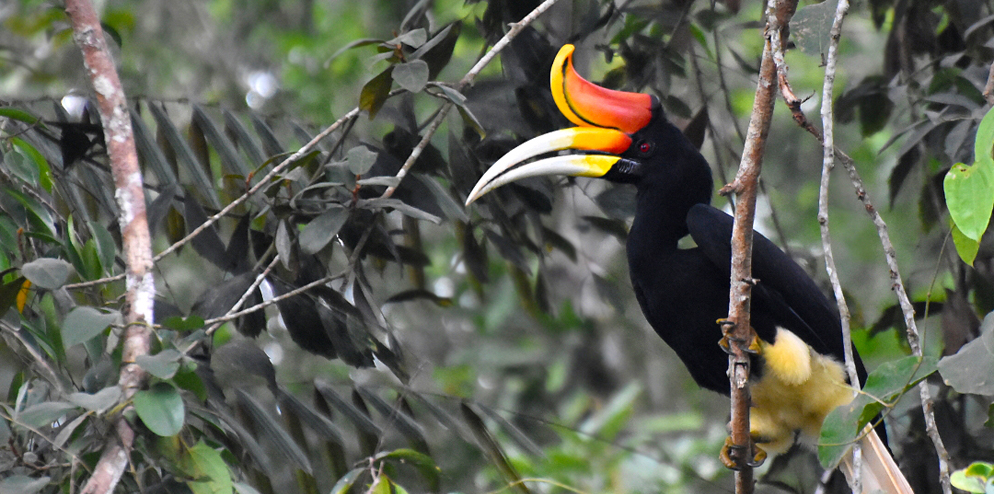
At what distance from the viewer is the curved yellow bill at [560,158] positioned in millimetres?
2123

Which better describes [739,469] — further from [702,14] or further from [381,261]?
[702,14]

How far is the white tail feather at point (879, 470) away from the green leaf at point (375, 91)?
134cm

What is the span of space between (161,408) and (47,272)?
0.29 m

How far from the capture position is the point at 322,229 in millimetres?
1782

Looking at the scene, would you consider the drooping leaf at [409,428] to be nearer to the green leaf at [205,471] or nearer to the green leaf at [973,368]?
the green leaf at [205,471]

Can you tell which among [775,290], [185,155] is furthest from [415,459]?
[775,290]

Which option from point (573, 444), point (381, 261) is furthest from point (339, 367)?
point (381, 261)

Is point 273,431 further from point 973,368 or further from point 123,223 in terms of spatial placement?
point 973,368

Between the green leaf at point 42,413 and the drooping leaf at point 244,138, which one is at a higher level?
the drooping leaf at point 244,138

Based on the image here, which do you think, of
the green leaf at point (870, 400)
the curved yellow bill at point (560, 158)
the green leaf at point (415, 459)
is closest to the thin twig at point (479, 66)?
the curved yellow bill at point (560, 158)

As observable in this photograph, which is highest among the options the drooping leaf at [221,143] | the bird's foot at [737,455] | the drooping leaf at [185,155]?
the bird's foot at [737,455]

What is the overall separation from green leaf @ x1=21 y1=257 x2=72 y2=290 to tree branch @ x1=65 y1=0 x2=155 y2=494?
0.13 meters

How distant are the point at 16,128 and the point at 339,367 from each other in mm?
3135

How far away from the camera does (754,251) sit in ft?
7.48
